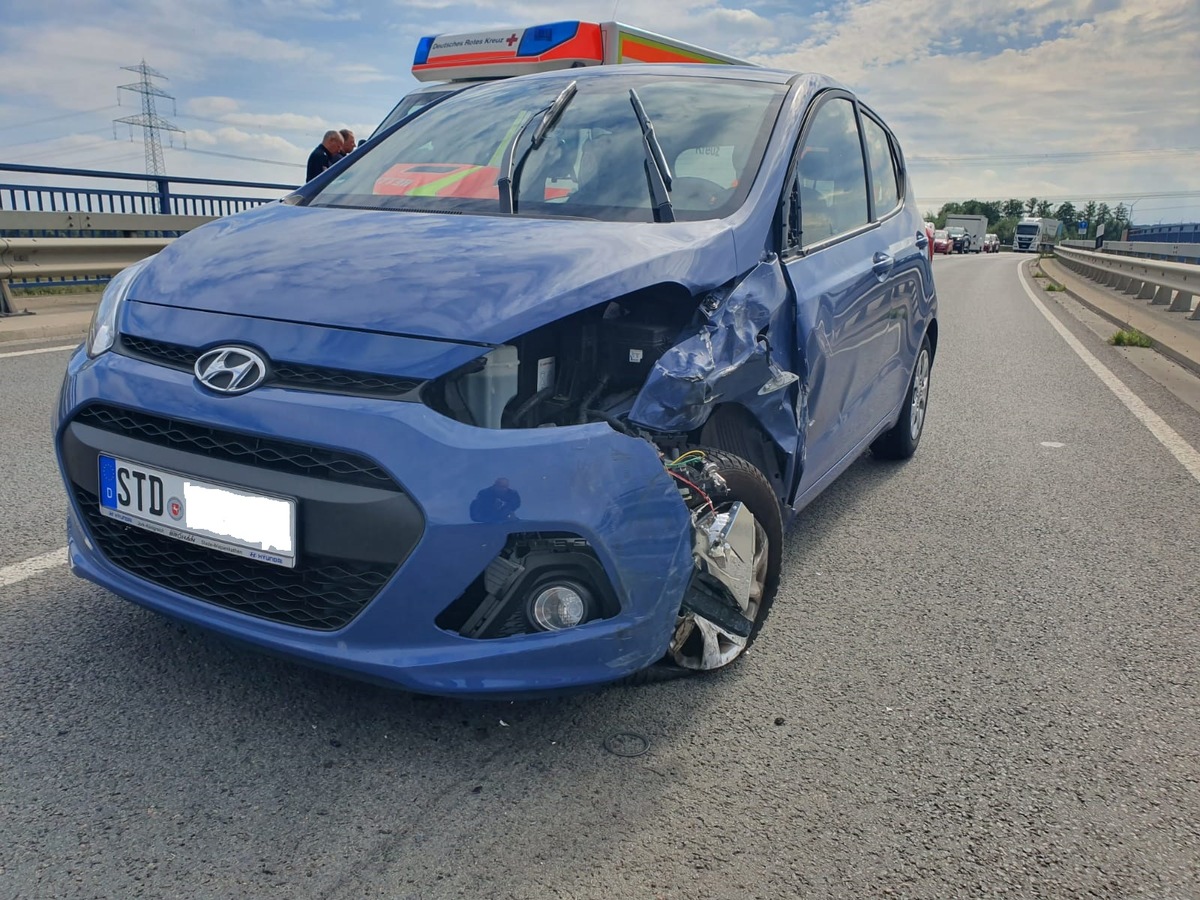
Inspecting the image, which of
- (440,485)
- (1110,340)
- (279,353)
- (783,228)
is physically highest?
(783,228)

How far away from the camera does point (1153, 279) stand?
13.4 meters

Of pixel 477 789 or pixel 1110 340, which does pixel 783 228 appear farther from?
pixel 1110 340

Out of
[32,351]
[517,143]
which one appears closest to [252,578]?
[517,143]

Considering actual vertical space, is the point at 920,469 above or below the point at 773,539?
below

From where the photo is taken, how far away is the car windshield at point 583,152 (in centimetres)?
290

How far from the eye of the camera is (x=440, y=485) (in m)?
1.94

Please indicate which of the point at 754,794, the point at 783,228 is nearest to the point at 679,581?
the point at 754,794

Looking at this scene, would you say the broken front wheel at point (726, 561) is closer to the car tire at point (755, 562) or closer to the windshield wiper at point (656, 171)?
the car tire at point (755, 562)

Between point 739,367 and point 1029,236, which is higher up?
point 739,367

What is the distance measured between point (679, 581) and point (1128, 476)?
374 cm

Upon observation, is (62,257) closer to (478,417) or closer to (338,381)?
(338,381)

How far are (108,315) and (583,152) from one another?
1.49 metres

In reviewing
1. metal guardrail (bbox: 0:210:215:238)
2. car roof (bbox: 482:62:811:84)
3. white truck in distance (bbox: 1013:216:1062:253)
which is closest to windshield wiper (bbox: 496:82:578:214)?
car roof (bbox: 482:62:811:84)

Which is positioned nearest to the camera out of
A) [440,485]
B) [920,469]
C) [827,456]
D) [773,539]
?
[440,485]
